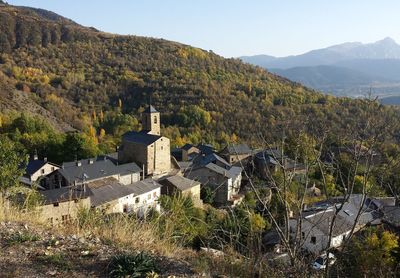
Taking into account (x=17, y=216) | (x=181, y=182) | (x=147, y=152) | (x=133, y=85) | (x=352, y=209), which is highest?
(x=17, y=216)

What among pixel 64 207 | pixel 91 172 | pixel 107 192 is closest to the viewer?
pixel 64 207

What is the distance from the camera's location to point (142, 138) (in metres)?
29.8

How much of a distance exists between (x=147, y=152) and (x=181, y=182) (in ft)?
13.6

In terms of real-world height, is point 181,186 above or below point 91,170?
below

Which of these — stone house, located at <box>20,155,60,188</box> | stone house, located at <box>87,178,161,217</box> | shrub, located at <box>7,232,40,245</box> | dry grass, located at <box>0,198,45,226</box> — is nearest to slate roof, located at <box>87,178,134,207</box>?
stone house, located at <box>87,178,161,217</box>

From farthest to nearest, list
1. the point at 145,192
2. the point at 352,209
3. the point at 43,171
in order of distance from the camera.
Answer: the point at 43,171 → the point at 145,192 → the point at 352,209

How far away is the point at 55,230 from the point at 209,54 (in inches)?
3981

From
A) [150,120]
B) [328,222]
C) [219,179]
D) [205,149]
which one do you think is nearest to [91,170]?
[150,120]

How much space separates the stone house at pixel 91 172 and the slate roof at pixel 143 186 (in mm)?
2183

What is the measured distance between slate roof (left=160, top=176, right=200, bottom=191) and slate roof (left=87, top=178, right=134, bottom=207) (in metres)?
3.49

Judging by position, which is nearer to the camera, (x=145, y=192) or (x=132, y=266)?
(x=132, y=266)

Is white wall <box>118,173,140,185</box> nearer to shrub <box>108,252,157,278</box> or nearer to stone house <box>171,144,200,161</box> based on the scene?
stone house <box>171,144,200,161</box>

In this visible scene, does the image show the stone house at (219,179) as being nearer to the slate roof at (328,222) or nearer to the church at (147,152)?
the church at (147,152)

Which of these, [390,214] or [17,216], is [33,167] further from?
[17,216]
